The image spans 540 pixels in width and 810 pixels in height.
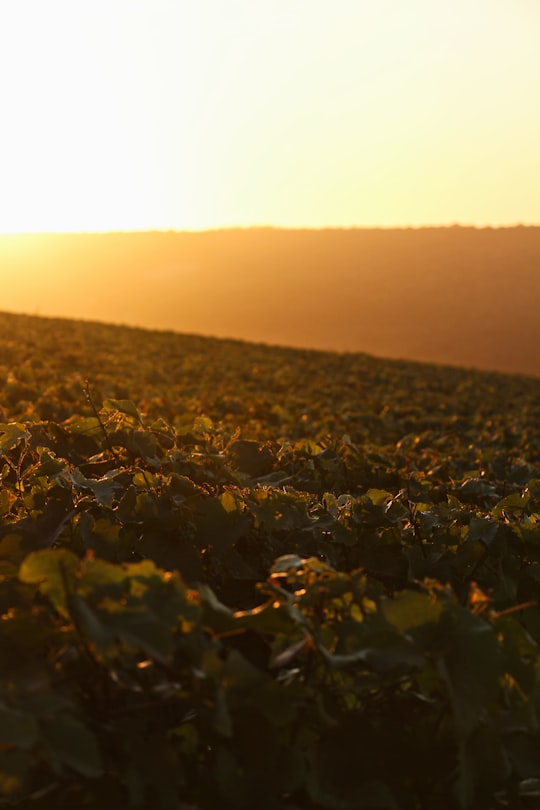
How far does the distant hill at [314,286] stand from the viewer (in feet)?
214

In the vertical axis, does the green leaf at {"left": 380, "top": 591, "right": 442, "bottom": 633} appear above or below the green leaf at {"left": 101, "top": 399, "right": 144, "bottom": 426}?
below

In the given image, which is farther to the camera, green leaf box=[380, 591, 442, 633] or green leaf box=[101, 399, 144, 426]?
green leaf box=[101, 399, 144, 426]

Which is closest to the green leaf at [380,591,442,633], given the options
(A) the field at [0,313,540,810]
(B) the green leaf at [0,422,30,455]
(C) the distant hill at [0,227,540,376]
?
(A) the field at [0,313,540,810]

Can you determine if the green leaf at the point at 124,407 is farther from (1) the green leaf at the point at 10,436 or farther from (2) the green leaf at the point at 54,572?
(2) the green leaf at the point at 54,572

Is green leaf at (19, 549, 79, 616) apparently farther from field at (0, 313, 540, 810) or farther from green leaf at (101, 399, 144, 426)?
green leaf at (101, 399, 144, 426)

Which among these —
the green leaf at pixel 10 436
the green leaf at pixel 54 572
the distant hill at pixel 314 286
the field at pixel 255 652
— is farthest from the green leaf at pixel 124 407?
the distant hill at pixel 314 286

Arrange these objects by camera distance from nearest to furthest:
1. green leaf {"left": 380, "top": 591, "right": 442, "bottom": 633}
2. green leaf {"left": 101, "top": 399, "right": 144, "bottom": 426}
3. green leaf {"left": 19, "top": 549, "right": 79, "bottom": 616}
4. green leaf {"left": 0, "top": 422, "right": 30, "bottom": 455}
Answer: green leaf {"left": 19, "top": 549, "right": 79, "bottom": 616}
green leaf {"left": 380, "top": 591, "right": 442, "bottom": 633}
green leaf {"left": 0, "top": 422, "right": 30, "bottom": 455}
green leaf {"left": 101, "top": 399, "right": 144, "bottom": 426}

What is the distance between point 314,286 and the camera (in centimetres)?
8781

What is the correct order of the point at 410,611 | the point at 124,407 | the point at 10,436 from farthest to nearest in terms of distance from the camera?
the point at 124,407 → the point at 10,436 → the point at 410,611

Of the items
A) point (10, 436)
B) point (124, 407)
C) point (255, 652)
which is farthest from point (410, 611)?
point (124, 407)

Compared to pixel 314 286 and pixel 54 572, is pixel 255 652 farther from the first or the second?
pixel 314 286

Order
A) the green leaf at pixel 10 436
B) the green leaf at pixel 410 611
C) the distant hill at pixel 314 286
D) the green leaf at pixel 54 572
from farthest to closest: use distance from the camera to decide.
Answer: the distant hill at pixel 314 286 < the green leaf at pixel 10 436 < the green leaf at pixel 410 611 < the green leaf at pixel 54 572

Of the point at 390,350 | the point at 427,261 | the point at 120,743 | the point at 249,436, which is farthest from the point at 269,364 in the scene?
the point at 427,261

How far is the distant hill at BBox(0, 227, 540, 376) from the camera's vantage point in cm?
6519
